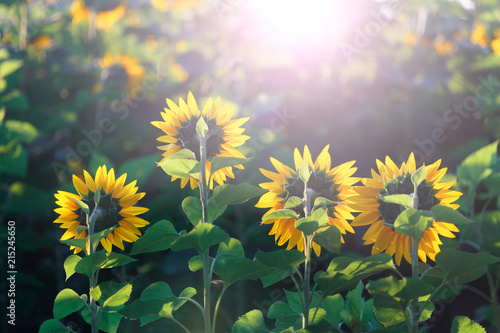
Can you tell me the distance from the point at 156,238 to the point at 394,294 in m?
0.31

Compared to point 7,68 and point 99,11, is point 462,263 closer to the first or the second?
point 7,68

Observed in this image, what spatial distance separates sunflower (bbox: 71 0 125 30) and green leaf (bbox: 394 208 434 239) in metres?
2.78

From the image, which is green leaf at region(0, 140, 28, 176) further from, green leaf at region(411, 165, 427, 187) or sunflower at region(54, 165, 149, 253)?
green leaf at region(411, 165, 427, 187)

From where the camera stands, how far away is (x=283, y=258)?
0.63 m

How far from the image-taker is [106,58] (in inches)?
122

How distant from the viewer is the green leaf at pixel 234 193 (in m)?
0.65

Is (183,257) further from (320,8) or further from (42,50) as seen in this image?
(42,50)

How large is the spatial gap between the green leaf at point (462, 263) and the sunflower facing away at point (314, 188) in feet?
0.42

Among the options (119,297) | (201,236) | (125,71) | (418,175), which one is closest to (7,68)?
(125,71)

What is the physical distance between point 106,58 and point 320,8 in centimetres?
143

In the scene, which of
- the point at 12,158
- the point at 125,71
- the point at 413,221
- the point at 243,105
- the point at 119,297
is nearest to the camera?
the point at 413,221

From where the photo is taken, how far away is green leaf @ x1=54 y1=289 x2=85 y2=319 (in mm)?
714

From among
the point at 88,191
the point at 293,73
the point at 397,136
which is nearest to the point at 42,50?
the point at 293,73

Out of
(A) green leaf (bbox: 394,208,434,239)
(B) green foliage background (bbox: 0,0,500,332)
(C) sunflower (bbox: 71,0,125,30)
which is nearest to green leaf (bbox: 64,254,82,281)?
(A) green leaf (bbox: 394,208,434,239)
